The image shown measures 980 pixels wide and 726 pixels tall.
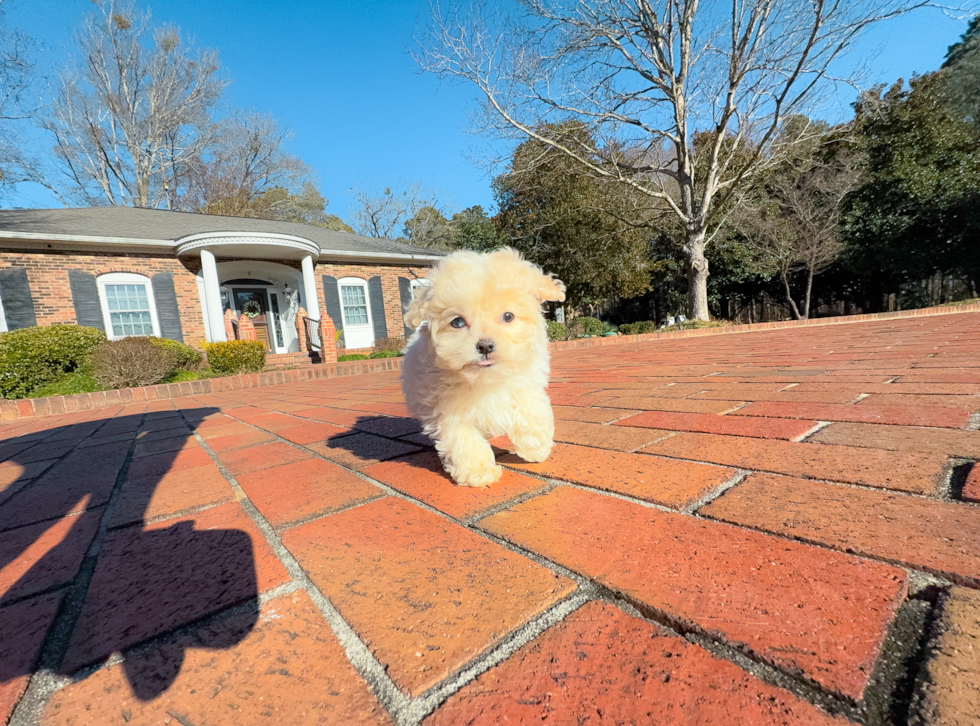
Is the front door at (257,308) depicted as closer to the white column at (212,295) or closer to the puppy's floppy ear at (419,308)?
the white column at (212,295)

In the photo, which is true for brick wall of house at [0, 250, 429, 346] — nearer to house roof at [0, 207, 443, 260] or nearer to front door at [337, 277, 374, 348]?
house roof at [0, 207, 443, 260]

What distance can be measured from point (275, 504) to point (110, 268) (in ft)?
49.0

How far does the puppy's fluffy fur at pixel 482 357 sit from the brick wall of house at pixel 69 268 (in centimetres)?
1456

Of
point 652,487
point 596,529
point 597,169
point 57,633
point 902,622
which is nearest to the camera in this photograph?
point 902,622

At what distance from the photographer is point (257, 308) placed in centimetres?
1623

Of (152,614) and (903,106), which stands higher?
(903,106)

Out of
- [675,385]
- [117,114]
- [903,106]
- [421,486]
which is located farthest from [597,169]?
[117,114]

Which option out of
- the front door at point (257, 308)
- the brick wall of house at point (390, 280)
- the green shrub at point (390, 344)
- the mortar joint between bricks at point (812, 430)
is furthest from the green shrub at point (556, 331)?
the mortar joint between bricks at point (812, 430)

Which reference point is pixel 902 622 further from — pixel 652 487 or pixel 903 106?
pixel 903 106

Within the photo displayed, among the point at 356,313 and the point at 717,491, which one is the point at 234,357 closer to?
the point at 356,313

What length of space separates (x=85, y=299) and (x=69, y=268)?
90cm

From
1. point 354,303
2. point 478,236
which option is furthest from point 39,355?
point 478,236

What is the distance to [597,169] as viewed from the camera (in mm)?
13148

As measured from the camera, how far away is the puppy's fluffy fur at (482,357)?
5.36ft
